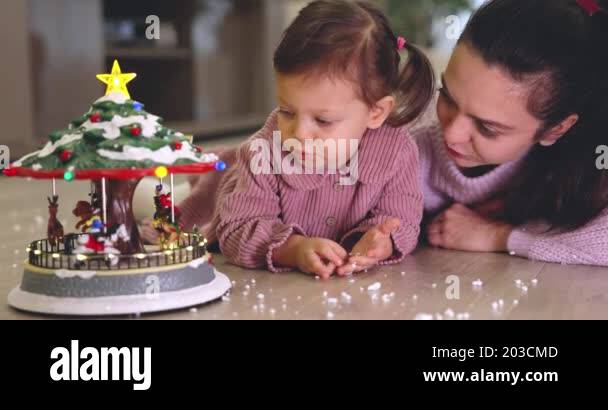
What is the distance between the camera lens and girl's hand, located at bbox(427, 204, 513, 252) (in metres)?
1.40

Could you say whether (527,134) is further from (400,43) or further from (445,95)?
(400,43)

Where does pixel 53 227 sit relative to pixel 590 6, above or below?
below

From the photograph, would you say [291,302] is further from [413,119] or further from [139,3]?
[139,3]

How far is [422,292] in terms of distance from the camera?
3.61 feet

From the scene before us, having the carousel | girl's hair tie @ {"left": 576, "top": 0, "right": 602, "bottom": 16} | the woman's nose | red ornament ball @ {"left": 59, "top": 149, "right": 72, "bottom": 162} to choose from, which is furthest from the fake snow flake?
girl's hair tie @ {"left": 576, "top": 0, "right": 602, "bottom": 16}

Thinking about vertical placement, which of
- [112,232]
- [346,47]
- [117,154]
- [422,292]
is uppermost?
[346,47]

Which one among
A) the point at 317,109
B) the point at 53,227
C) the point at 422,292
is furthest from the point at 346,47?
the point at 53,227

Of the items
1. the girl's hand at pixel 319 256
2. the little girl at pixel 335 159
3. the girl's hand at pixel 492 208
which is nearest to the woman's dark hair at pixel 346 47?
the little girl at pixel 335 159

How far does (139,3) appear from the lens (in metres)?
3.23

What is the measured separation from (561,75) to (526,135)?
0.38 feet

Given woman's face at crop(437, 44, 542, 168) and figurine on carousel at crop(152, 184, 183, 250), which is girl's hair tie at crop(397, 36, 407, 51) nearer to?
woman's face at crop(437, 44, 542, 168)

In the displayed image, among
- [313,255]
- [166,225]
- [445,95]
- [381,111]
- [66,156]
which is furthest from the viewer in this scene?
[445,95]
